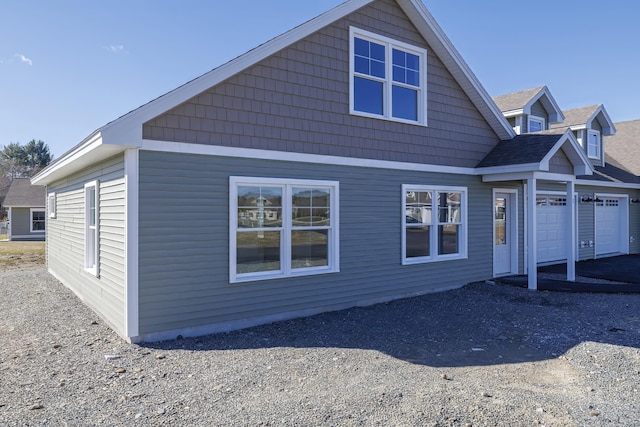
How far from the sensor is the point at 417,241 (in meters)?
9.44

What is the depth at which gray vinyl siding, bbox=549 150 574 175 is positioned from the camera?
1012 centimetres

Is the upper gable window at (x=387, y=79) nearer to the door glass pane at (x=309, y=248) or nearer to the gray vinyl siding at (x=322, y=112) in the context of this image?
the gray vinyl siding at (x=322, y=112)

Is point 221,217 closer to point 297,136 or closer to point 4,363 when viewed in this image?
point 297,136

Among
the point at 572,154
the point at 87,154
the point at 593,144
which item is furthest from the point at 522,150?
the point at 87,154

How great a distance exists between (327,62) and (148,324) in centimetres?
549

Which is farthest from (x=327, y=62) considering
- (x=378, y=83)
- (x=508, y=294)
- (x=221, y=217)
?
(x=508, y=294)

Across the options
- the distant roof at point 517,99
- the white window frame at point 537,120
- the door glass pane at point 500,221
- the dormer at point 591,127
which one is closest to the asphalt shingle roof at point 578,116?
the dormer at point 591,127

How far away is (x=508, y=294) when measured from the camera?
938 centimetres

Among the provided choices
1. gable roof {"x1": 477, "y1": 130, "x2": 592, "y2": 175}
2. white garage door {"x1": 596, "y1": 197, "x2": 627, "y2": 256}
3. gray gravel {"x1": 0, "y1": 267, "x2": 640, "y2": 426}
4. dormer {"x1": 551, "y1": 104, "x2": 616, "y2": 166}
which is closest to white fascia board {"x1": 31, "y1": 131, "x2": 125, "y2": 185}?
gray gravel {"x1": 0, "y1": 267, "x2": 640, "y2": 426}

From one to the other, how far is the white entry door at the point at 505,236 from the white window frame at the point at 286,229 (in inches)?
220

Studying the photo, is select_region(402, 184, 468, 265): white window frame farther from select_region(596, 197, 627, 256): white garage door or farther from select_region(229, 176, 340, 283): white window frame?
select_region(596, 197, 627, 256): white garage door

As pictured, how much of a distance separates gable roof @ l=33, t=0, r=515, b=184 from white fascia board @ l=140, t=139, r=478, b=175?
379 mm

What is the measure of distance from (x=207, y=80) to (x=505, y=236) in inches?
355

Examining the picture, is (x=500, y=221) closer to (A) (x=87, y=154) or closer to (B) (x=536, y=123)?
(B) (x=536, y=123)
